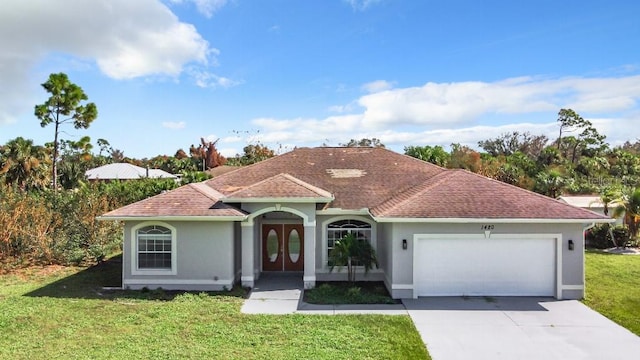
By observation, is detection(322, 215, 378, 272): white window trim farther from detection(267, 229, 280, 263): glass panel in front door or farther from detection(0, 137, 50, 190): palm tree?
detection(0, 137, 50, 190): palm tree

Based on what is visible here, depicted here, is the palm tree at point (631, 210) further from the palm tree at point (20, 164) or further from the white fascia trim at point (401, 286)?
the palm tree at point (20, 164)

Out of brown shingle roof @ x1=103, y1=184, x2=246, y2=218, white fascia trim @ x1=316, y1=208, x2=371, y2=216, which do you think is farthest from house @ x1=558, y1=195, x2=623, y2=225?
brown shingle roof @ x1=103, y1=184, x2=246, y2=218

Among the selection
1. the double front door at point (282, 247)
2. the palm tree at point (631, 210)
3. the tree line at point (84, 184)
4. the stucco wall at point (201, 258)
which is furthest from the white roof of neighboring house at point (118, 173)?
the palm tree at point (631, 210)

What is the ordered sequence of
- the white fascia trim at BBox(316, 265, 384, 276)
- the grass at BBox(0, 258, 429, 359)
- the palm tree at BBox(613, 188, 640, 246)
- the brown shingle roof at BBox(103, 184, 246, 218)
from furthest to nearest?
the palm tree at BBox(613, 188, 640, 246)
the white fascia trim at BBox(316, 265, 384, 276)
the brown shingle roof at BBox(103, 184, 246, 218)
the grass at BBox(0, 258, 429, 359)

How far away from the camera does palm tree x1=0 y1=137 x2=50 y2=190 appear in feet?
104

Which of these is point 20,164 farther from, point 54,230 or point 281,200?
point 281,200

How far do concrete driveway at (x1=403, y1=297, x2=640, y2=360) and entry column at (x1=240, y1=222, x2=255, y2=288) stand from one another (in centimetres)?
549

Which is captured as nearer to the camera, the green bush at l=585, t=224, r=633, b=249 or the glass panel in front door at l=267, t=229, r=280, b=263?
the glass panel in front door at l=267, t=229, r=280, b=263

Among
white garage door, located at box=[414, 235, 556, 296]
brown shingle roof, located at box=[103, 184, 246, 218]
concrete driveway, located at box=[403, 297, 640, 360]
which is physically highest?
brown shingle roof, located at box=[103, 184, 246, 218]

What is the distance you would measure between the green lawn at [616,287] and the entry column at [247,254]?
10960 mm

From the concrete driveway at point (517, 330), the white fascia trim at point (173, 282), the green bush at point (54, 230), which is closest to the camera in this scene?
the concrete driveway at point (517, 330)

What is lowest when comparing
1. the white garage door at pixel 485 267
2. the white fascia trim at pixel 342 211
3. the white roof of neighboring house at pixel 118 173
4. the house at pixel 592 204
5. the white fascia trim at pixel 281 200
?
the white garage door at pixel 485 267

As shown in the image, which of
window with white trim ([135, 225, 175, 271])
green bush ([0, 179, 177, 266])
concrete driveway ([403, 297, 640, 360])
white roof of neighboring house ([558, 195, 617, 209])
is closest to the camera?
concrete driveway ([403, 297, 640, 360])

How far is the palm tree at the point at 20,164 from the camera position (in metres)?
31.6
